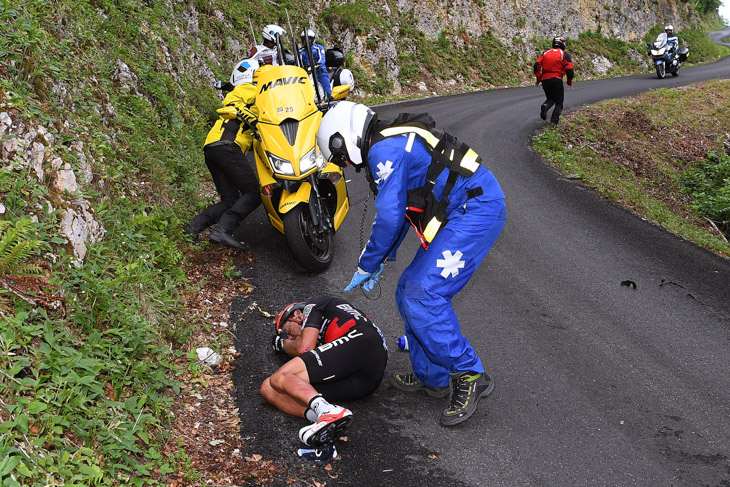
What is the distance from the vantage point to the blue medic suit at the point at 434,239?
168 inches

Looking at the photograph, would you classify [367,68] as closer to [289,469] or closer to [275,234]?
[275,234]

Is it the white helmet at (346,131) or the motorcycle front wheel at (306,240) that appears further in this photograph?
the motorcycle front wheel at (306,240)

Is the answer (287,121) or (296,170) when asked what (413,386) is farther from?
(287,121)

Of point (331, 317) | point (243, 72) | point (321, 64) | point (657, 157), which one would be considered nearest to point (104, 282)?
point (331, 317)

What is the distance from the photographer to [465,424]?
14.6ft

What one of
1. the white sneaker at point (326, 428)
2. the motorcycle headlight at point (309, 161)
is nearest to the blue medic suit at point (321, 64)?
the motorcycle headlight at point (309, 161)

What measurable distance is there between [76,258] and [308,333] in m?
1.81

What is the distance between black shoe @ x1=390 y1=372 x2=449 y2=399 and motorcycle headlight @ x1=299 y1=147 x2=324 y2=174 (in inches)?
92.8

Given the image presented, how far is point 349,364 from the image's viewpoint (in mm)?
4492

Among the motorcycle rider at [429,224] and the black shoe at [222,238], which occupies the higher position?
the motorcycle rider at [429,224]

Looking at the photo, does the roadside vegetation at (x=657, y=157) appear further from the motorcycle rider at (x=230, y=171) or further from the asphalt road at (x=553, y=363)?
the motorcycle rider at (x=230, y=171)

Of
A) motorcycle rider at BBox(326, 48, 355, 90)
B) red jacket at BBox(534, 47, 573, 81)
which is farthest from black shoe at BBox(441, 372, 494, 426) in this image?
A: red jacket at BBox(534, 47, 573, 81)

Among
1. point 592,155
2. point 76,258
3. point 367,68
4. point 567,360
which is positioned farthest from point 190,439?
point 367,68

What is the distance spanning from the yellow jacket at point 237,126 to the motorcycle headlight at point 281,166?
940mm
